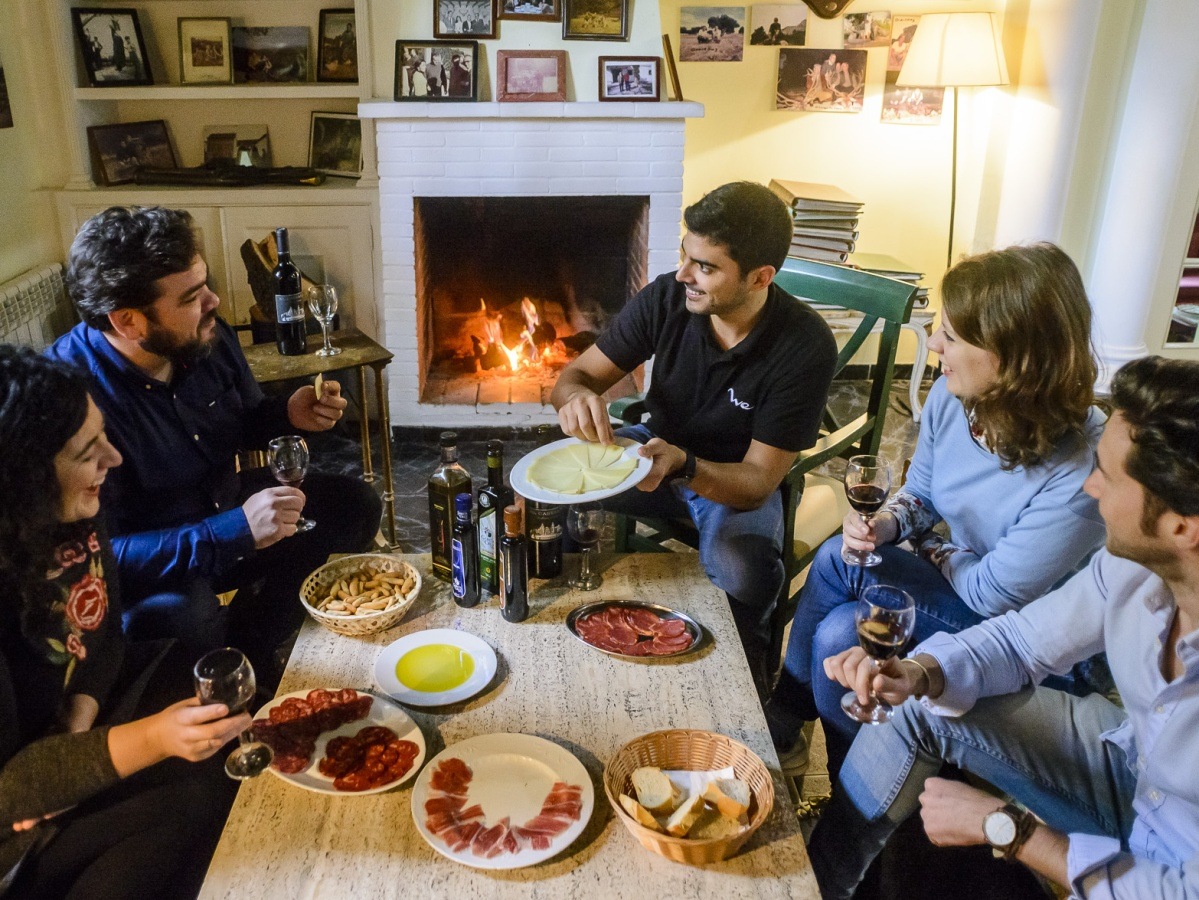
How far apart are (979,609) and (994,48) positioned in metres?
2.66

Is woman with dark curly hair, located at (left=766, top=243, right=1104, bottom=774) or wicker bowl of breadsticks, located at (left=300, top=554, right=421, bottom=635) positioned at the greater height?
woman with dark curly hair, located at (left=766, top=243, right=1104, bottom=774)

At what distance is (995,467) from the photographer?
180 cm

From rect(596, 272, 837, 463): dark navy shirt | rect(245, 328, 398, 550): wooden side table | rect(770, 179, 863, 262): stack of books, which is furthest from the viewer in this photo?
rect(770, 179, 863, 262): stack of books

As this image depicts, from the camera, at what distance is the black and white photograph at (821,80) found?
12.8ft

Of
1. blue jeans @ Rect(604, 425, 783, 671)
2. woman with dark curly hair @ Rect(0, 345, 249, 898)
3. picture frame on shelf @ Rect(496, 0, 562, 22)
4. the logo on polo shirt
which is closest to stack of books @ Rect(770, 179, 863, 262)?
picture frame on shelf @ Rect(496, 0, 562, 22)

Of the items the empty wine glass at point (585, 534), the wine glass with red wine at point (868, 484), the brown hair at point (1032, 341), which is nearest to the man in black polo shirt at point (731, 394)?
the empty wine glass at point (585, 534)

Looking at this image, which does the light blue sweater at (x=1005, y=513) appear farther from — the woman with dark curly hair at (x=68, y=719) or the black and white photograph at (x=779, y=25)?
the black and white photograph at (x=779, y=25)

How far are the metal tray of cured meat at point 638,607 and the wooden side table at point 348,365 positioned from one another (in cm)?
120

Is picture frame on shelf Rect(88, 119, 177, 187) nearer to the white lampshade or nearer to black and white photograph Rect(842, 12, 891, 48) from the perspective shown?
black and white photograph Rect(842, 12, 891, 48)

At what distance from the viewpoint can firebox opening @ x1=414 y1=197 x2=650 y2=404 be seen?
3873 millimetres

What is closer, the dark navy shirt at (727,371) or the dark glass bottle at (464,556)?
the dark glass bottle at (464,556)

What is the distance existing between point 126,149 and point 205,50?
0.47 metres

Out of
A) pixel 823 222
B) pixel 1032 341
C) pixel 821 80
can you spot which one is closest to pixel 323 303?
pixel 1032 341

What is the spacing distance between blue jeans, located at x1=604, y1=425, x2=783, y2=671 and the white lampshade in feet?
7.33
